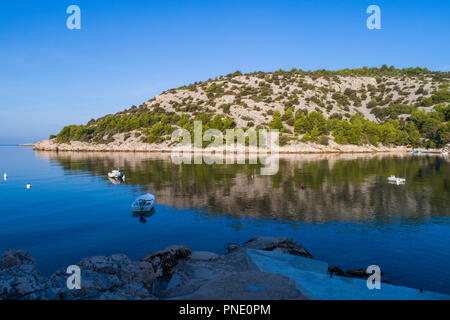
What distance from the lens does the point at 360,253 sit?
72.9 feet

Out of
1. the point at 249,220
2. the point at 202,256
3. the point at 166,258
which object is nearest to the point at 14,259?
the point at 166,258

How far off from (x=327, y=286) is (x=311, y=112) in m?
138

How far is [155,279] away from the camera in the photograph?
15.6 metres

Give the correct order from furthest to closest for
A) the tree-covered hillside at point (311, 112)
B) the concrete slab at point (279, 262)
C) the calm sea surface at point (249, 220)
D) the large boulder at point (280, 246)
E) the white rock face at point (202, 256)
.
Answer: the tree-covered hillside at point (311, 112) → the calm sea surface at point (249, 220) → the white rock face at point (202, 256) → the large boulder at point (280, 246) → the concrete slab at point (279, 262)

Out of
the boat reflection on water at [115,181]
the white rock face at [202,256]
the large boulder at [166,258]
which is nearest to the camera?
the large boulder at [166,258]

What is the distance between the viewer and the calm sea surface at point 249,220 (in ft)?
72.9

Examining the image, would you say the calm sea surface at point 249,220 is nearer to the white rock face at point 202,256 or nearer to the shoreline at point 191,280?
the white rock face at point 202,256

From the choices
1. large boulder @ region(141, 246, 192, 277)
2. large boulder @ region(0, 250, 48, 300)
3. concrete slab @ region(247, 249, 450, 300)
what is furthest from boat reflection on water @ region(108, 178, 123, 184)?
concrete slab @ region(247, 249, 450, 300)

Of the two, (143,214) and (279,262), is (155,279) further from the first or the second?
(143,214)

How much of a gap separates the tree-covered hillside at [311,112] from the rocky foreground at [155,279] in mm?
121610

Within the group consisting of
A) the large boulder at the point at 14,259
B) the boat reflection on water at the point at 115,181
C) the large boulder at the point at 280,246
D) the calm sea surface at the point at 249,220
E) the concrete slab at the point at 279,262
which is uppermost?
the large boulder at the point at 14,259

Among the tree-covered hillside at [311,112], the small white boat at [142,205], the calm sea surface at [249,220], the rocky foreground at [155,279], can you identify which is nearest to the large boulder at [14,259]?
the rocky foreground at [155,279]

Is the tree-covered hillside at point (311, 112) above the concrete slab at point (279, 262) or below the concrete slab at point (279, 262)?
above

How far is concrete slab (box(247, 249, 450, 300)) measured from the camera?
40.0ft
